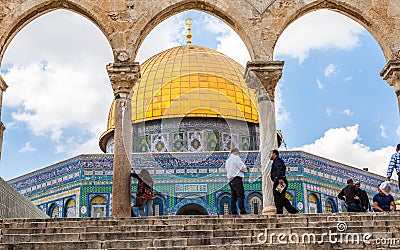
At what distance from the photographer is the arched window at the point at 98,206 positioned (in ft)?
72.0

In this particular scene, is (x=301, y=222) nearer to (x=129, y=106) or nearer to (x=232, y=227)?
(x=232, y=227)

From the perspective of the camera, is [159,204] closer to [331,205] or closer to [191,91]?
[191,91]

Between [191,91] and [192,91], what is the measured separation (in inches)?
1.6

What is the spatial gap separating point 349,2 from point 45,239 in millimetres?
8055

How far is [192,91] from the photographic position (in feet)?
82.6

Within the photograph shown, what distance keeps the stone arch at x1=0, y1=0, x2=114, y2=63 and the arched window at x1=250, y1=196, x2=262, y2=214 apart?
1152 centimetres

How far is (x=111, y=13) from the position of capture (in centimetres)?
1221

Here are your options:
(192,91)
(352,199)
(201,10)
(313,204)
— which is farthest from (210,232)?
(192,91)

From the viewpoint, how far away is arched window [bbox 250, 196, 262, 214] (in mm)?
21906

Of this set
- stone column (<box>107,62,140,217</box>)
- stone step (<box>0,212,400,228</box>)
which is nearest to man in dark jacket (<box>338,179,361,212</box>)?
stone step (<box>0,212,400,228</box>)

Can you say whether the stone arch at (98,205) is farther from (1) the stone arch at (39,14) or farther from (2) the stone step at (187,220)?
(2) the stone step at (187,220)

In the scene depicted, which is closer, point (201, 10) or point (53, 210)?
point (201, 10)

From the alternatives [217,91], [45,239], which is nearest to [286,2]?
[45,239]

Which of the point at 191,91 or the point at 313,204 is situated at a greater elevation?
the point at 191,91
